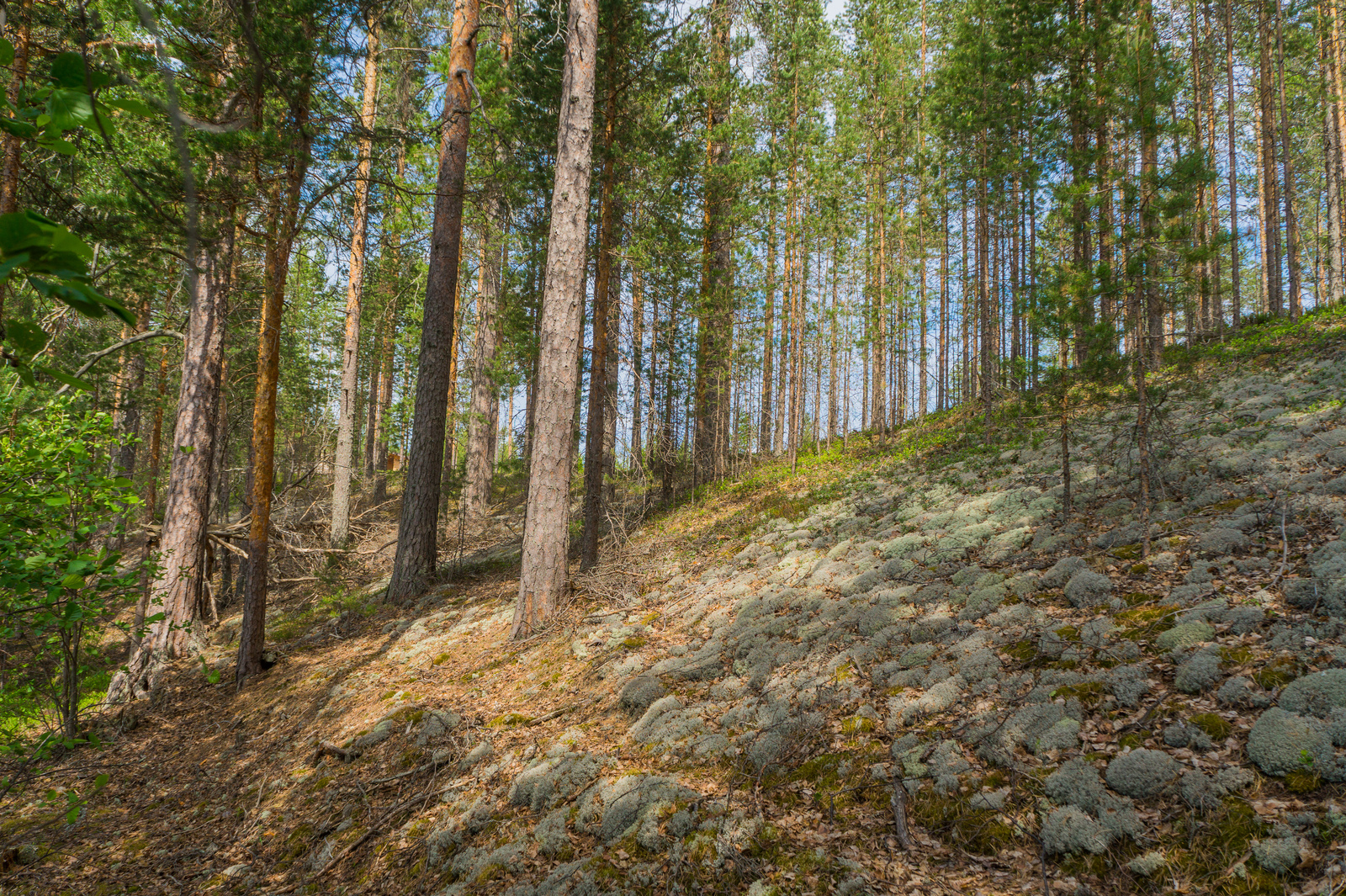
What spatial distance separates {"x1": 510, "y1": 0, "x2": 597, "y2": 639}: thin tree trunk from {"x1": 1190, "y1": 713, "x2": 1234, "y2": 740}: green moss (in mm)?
5307

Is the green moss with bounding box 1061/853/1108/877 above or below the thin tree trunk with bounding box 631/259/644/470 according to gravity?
below

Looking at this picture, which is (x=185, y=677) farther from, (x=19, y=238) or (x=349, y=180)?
(x=19, y=238)

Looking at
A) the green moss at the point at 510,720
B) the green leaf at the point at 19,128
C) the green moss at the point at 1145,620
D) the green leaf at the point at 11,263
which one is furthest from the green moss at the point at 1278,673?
the green leaf at the point at 19,128

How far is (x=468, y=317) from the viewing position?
15.2m

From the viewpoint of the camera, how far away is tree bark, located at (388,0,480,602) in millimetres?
8711

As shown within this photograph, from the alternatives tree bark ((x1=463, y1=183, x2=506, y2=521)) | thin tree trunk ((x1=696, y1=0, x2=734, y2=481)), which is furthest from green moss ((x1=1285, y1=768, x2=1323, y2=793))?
tree bark ((x1=463, y1=183, x2=506, y2=521))

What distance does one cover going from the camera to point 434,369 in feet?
28.9

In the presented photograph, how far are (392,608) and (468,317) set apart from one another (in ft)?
28.9

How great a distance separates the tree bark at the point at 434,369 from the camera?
871 centimetres

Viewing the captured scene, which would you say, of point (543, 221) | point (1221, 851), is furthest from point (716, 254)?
point (1221, 851)

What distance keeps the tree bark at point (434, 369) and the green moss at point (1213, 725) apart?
856cm

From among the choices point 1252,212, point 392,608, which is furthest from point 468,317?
point 1252,212

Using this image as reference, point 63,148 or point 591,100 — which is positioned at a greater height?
point 591,100

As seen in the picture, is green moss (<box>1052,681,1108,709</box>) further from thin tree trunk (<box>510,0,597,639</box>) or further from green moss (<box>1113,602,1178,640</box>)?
thin tree trunk (<box>510,0,597,639</box>)
